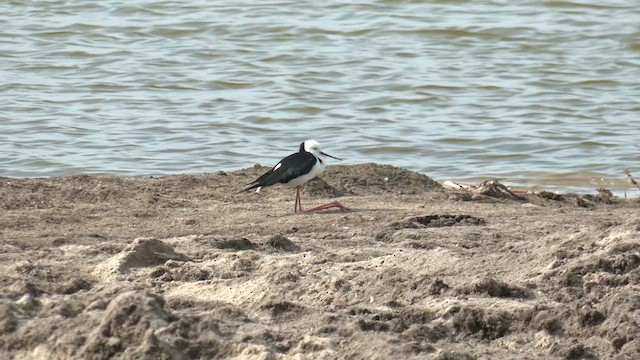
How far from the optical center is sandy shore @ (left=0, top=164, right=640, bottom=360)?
468cm

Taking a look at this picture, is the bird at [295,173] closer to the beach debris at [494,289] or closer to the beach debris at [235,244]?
the beach debris at [235,244]

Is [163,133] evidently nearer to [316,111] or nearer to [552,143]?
[316,111]

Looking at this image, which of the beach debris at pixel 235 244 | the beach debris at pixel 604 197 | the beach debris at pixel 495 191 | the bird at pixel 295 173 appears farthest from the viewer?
the beach debris at pixel 604 197

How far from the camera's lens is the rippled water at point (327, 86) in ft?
38.1

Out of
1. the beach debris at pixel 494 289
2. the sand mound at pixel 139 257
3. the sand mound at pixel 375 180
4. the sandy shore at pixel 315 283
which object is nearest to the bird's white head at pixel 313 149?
the sand mound at pixel 375 180

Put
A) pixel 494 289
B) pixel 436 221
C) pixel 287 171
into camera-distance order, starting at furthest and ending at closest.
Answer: pixel 287 171, pixel 436 221, pixel 494 289

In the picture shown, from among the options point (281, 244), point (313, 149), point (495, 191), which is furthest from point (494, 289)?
point (313, 149)

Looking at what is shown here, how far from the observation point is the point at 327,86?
14.9 m

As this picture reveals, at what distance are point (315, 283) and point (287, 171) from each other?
2948 mm

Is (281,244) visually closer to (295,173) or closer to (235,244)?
(235,244)

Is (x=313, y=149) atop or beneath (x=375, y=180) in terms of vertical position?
atop

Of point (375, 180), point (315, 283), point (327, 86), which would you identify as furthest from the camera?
point (327, 86)

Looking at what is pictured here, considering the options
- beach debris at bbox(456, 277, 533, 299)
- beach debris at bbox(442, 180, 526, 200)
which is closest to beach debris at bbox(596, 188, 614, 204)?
beach debris at bbox(442, 180, 526, 200)

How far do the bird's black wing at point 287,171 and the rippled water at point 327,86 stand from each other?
2404mm
